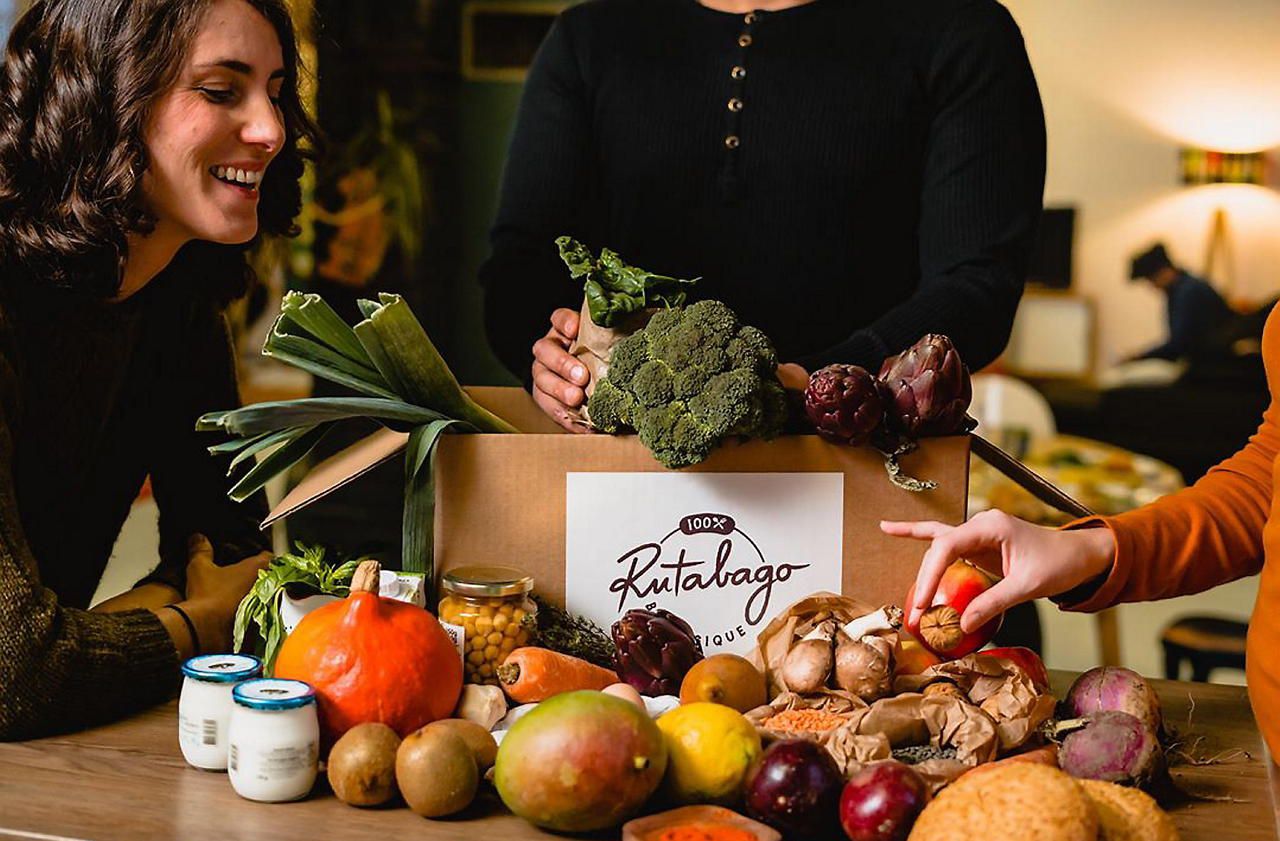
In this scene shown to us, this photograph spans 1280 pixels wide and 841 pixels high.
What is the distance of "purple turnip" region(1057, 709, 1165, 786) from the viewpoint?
0.99m

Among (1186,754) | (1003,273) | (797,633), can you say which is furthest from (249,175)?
(1186,754)

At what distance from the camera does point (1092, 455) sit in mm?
5035

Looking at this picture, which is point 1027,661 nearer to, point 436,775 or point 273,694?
point 436,775

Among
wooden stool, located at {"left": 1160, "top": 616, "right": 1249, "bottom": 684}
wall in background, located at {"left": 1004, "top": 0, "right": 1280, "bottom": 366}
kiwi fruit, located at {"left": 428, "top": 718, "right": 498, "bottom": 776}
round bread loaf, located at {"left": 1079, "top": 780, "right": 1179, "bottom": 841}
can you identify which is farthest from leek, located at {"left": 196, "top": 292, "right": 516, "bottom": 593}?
wall in background, located at {"left": 1004, "top": 0, "right": 1280, "bottom": 366}

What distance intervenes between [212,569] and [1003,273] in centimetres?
100

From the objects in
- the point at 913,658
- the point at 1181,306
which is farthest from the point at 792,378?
the point at 1181,306

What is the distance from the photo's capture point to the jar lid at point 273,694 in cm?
99

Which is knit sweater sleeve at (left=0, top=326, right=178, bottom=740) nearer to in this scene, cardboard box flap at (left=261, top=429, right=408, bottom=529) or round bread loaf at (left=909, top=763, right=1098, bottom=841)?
cardboard box flap at (left=261, top=429, right=408, bottom=529)

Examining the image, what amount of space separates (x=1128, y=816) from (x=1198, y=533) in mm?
410

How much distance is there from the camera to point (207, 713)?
1046 mm

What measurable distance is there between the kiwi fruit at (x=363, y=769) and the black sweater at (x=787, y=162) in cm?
75

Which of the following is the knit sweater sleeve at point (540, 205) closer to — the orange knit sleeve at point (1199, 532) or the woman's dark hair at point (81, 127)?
the woman's dark hair at point (81, 127)

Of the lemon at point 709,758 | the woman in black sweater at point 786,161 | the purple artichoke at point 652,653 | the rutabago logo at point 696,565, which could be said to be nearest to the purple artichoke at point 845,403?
the rutabago logo at point 696,565

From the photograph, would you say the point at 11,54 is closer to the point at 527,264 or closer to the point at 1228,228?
the point at 527,264
